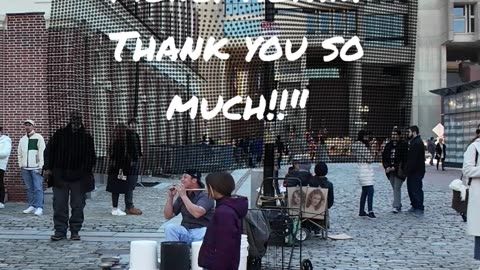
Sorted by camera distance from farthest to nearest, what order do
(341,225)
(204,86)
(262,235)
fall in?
(341,225)
(262,235)
(204,86)

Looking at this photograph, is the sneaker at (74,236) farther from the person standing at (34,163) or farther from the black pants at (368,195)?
the black pants at (368,195)

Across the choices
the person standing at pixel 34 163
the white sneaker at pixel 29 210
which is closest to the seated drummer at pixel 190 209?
the person standing at pixel 34 163

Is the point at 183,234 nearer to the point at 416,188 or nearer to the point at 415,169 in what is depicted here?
the point at 415,169

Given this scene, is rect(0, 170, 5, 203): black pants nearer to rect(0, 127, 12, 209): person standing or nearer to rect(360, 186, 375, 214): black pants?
rect(0, 127, 12, 209): person standing

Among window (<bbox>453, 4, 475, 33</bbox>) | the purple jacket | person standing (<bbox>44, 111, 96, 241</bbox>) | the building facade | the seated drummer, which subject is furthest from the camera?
window (<bbox>453, 4, 475, 33</bbox>)

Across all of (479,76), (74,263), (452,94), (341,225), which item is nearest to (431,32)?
(479,76)

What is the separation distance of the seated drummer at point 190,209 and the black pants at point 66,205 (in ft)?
9.24

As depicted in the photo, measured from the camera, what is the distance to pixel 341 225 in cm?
1020

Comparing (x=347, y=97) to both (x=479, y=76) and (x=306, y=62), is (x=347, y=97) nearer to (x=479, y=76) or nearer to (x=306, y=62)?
(x=306, y=62)

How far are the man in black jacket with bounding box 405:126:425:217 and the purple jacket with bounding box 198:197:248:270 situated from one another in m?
7.50

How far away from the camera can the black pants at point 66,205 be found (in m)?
8.41

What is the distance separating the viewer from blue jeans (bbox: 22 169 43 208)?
36.1ft

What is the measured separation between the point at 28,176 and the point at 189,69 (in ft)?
24.2

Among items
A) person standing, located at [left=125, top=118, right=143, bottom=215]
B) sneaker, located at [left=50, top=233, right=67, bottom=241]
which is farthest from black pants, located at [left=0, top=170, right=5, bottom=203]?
person standing, located at [left=125, top=118, right=143, bottom=215]
